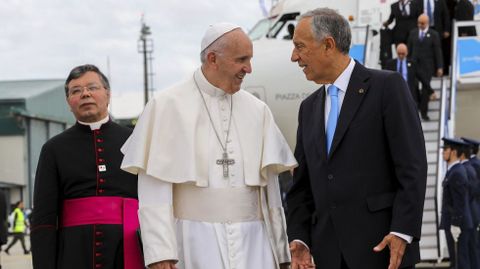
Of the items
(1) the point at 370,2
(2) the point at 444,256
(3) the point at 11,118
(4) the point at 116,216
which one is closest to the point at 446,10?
(1) the point at 370,2

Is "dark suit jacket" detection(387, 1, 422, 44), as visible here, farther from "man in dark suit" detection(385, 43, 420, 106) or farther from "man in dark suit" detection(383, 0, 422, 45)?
"man in dark suit" detection(385, 43, 420, 106)

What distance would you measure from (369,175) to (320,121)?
35 cm

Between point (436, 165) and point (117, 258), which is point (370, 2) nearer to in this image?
point (436, 165)

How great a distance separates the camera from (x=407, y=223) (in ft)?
13.1

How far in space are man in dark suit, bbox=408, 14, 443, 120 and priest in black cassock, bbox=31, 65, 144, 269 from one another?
10510mm

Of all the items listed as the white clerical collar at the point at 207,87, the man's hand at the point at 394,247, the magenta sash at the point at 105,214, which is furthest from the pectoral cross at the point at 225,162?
the man's hand at the point at 394,247

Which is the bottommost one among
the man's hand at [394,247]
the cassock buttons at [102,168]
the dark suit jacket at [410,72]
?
the man's hand at [394,247]

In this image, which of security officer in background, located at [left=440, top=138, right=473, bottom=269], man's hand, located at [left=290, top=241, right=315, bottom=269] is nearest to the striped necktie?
man's hand, located at [left=290, top=241, right=315, bottom=269]

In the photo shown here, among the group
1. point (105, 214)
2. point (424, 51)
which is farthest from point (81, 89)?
point (424, 51)

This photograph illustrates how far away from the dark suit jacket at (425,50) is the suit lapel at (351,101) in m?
11.0

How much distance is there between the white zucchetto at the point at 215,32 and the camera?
4.52 m

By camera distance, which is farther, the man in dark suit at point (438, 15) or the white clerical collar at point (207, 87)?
the man in dark suit at point (438, 15)

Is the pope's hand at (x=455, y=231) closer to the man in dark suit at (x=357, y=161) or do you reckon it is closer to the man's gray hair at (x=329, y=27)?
the man in dark suit at (x=357, y=161)

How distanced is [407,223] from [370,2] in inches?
556
